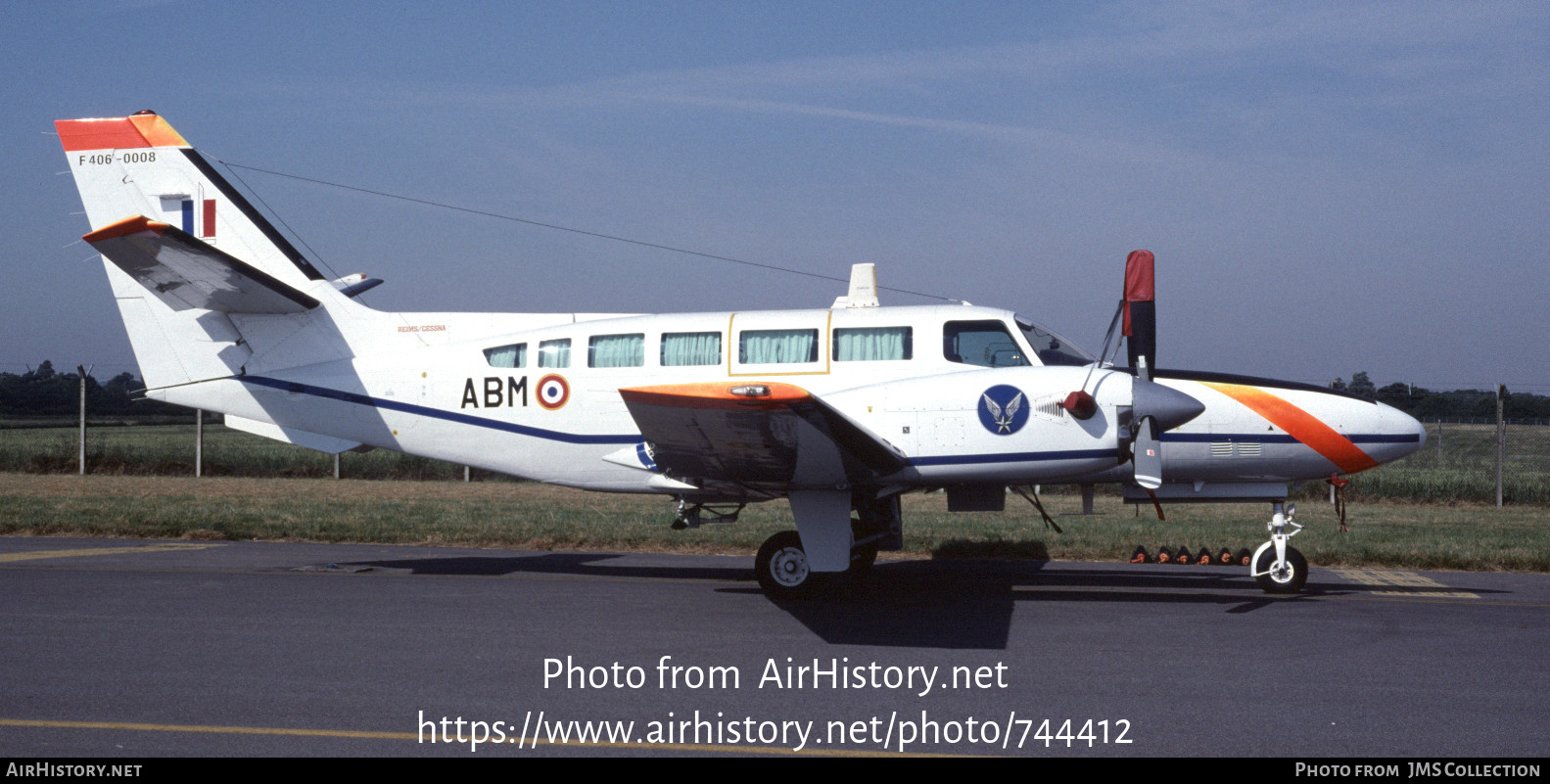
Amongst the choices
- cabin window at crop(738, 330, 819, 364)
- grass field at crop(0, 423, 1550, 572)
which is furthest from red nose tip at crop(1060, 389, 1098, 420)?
grass field at crop(0, 423, 1550, 572)

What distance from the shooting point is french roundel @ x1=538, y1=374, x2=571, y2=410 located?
37.2ft

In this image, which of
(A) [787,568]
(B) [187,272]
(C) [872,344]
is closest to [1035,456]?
(C) [872,344]

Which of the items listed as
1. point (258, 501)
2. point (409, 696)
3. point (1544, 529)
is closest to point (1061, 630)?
point (409, 696)

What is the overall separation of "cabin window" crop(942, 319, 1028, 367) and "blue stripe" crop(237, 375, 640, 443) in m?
3.31

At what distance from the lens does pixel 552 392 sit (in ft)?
37.3

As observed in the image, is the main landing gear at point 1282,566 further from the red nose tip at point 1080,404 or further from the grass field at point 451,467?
the grass field at point 451,467

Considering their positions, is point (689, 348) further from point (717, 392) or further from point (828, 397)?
point (717, 392)

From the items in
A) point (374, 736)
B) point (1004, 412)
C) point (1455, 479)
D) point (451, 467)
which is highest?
point (1004, 412)

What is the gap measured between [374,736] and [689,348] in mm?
6120

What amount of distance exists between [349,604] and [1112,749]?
267 inches

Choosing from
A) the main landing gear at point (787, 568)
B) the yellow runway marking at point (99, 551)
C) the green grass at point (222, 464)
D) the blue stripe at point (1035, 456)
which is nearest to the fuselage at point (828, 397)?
the blue stripe at point (1035, 456)

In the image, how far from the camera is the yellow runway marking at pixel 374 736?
5.44m

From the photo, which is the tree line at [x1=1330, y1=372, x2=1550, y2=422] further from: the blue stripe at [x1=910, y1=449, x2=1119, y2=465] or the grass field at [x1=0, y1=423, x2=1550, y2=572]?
the blue stripe at [x1=910, y1=449, x2=1119, y2=465]

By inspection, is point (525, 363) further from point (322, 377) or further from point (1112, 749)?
point (1112, 749)
